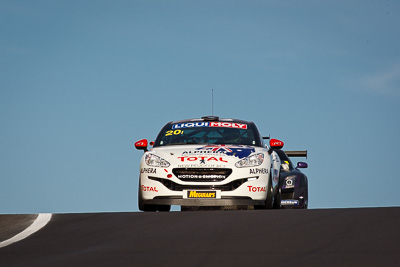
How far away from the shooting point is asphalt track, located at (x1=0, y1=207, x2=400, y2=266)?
7090mm

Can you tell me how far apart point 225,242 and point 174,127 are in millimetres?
7447

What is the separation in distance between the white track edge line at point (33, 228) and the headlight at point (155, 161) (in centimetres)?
268

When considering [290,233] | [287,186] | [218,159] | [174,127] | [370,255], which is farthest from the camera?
[287,186]

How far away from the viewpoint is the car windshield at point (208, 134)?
1475 cm

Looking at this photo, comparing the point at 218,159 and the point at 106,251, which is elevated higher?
the point at 218,159

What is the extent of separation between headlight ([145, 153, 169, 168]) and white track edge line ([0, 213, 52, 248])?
2.68 meters

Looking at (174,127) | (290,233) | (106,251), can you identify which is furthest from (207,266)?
(174,127)

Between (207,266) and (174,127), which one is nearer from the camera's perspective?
(207,266)

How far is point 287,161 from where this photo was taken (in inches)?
762

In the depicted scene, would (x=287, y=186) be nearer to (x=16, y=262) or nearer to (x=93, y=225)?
(x=93, y=225)

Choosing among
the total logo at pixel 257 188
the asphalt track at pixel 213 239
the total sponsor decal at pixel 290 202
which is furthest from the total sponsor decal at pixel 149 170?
the total sponsor decal at pixel 290 202

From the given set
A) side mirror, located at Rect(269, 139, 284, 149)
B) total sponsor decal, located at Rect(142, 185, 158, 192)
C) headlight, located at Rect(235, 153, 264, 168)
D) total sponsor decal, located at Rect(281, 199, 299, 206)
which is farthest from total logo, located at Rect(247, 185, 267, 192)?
total sponsor decal, located at Rect(281, 199, 299, 206)

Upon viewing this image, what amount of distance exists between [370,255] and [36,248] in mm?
3035

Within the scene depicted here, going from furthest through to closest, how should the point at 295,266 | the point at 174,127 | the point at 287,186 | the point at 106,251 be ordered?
the point at 287,186, the point at 174,127, the point at 106,251, the point at 295,266
